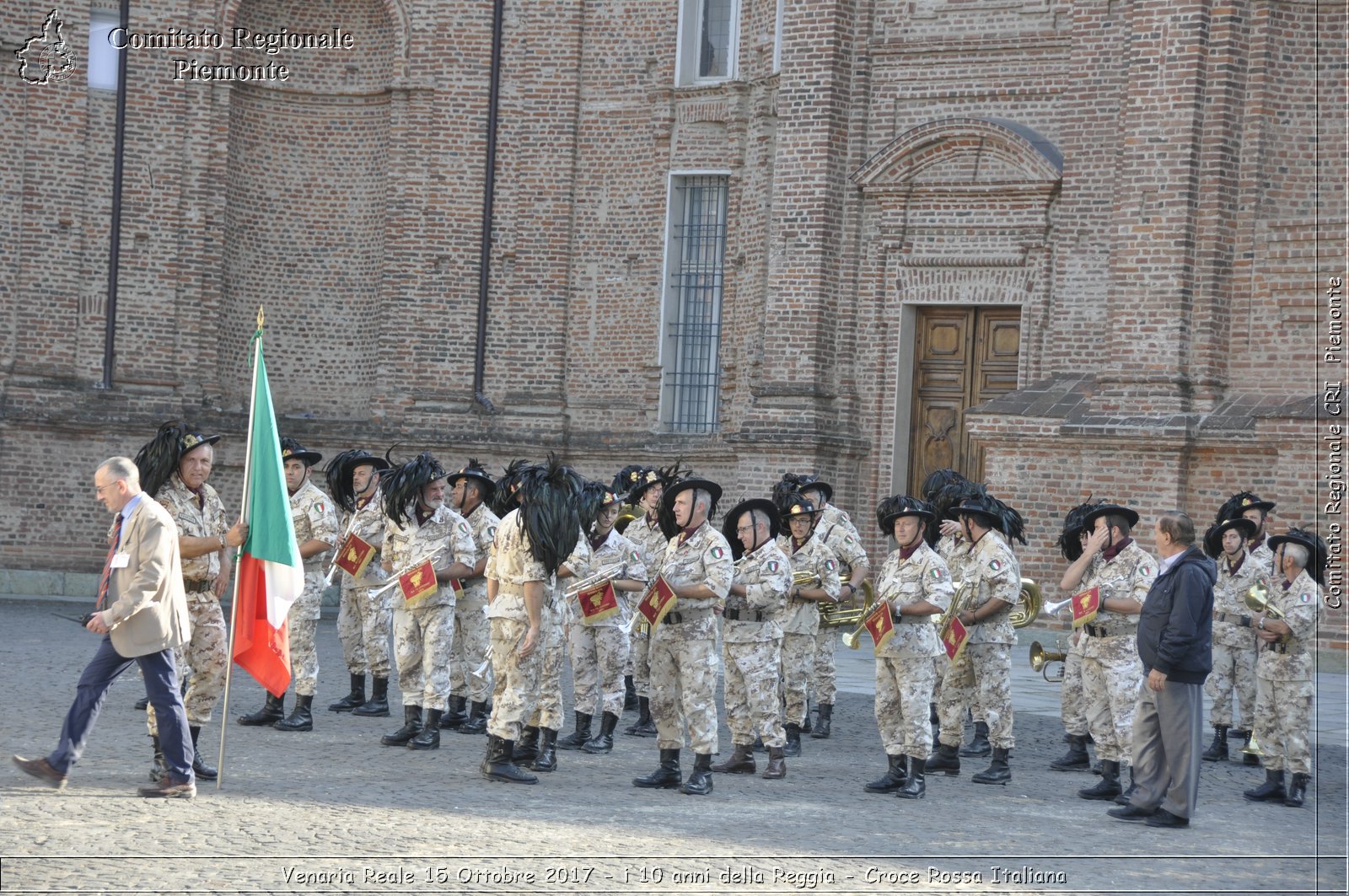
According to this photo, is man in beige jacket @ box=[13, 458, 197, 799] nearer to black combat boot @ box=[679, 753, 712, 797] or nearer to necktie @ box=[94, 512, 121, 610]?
necktie @ box=[94, 512, 121, 610]

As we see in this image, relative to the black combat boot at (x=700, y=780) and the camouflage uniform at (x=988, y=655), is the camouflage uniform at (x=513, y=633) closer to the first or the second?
the black combat boot at (x=700, y=780)

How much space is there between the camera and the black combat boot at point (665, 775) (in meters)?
10.6

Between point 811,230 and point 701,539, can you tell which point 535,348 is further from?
point 701,539

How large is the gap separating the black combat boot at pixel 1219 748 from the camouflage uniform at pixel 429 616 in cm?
606

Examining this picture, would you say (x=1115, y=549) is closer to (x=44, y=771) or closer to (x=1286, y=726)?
(x=1286, y=726)

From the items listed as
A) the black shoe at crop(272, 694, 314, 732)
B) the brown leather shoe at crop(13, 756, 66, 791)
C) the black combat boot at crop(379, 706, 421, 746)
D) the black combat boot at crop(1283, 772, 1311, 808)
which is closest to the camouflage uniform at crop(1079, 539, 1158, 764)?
the black combat boot at crop(1283, 772, 1311, 808)

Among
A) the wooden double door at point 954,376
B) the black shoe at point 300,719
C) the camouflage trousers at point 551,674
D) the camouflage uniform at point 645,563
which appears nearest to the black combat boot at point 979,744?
the camouflage uniform at point 645,563

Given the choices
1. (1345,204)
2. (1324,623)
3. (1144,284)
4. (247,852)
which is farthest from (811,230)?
(247,852)

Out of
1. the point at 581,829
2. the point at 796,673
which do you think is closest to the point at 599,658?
the point at 796,673

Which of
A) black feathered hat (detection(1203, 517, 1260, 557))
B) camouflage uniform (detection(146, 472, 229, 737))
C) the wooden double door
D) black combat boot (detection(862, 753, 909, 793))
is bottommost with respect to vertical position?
black combat boot (detection(862, 753, 909, 793))

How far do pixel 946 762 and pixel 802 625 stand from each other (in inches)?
67.0

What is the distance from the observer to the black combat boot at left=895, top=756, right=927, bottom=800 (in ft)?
35.2

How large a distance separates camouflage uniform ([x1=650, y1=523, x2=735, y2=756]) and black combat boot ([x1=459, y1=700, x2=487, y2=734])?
92.2 inches

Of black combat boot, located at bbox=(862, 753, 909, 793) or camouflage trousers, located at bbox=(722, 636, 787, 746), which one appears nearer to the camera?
black combat boot, located at bbox=(862, 753, 909, 793)
